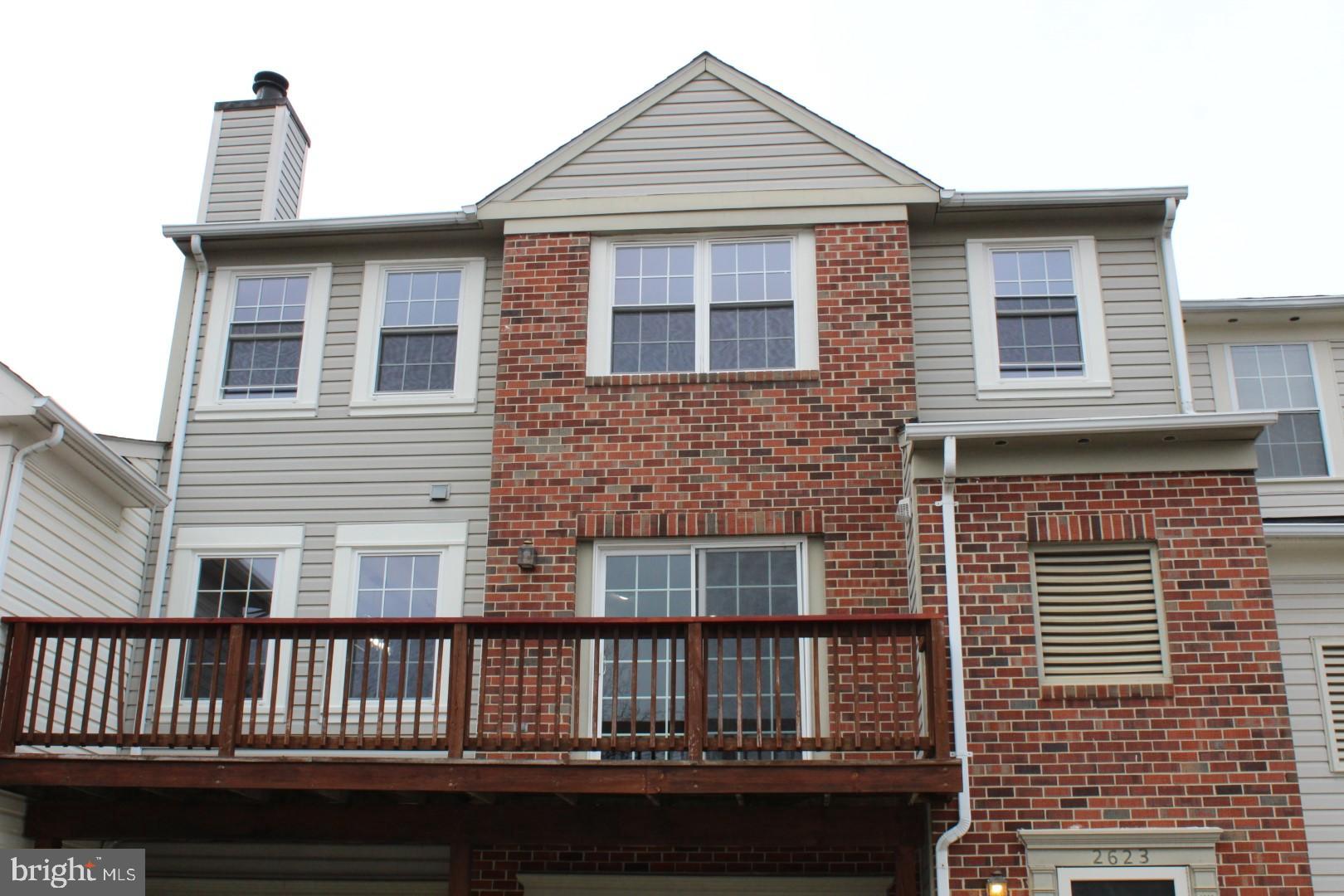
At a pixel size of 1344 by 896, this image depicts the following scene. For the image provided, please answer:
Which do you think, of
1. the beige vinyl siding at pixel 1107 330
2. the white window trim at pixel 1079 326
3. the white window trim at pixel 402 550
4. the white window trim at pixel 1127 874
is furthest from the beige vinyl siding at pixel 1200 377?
the white window trim at pixel 402 550

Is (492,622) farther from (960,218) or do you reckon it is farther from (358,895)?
(960,218)

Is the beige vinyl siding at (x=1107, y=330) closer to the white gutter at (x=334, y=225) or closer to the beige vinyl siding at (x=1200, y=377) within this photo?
the beige vinyl siding at (x=1200, y=377)

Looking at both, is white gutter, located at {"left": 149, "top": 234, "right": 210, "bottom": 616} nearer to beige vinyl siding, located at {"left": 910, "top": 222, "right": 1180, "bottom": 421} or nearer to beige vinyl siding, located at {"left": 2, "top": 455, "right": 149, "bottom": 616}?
beige vinyl siding, located at {"left": 2, "top": 455, "right": 149, "bottom": 616}

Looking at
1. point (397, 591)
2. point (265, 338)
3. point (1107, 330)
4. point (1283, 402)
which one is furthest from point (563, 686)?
point (1283, 402)

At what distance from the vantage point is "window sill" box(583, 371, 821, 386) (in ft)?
35.4

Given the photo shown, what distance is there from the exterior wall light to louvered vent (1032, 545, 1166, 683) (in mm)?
3759

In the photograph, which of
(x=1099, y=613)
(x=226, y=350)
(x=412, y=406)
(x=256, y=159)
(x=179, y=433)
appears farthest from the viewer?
(x=256, y=159)

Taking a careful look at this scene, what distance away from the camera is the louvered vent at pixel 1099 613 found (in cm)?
891

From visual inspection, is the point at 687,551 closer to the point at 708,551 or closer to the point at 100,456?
the point at 708,551

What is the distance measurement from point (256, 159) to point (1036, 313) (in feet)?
24.3

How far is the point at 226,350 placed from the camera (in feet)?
39.1

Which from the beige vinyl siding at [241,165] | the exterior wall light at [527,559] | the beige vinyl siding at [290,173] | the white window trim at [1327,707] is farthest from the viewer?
the beige vinyl siding at [290,173]

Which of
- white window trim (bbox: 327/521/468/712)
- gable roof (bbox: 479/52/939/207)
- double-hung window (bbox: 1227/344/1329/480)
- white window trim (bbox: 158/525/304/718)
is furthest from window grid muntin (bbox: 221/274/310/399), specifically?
double-hung window (bbox: 1227/344/1329/480)

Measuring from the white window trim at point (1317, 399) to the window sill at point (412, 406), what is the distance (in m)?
7.46
